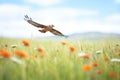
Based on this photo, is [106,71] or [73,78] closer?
[73,78]

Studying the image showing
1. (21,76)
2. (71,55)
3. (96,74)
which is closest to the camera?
(21,76)

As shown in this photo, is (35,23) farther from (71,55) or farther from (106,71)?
(106,71)

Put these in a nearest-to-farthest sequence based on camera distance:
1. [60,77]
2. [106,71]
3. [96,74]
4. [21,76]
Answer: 1. [21,76]
2. [60,77]
3. [96,74]
4. [106,71]

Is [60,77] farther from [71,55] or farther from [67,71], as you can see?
[71,55]

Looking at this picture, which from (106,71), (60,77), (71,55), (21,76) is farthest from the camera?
(71,55)

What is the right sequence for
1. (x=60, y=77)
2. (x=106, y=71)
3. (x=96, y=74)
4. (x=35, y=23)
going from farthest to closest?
(x=35, y=23) < (x=106, y=71) < (x=96, y=74) < (x=60, y=77)

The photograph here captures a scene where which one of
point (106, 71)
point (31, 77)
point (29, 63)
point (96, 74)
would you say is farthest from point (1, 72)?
point (106, 71)

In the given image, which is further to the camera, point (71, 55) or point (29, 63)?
point (71, 55)

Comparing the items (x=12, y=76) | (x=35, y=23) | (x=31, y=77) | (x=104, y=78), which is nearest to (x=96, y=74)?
(x=104, y=78)

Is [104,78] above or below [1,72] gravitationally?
below
